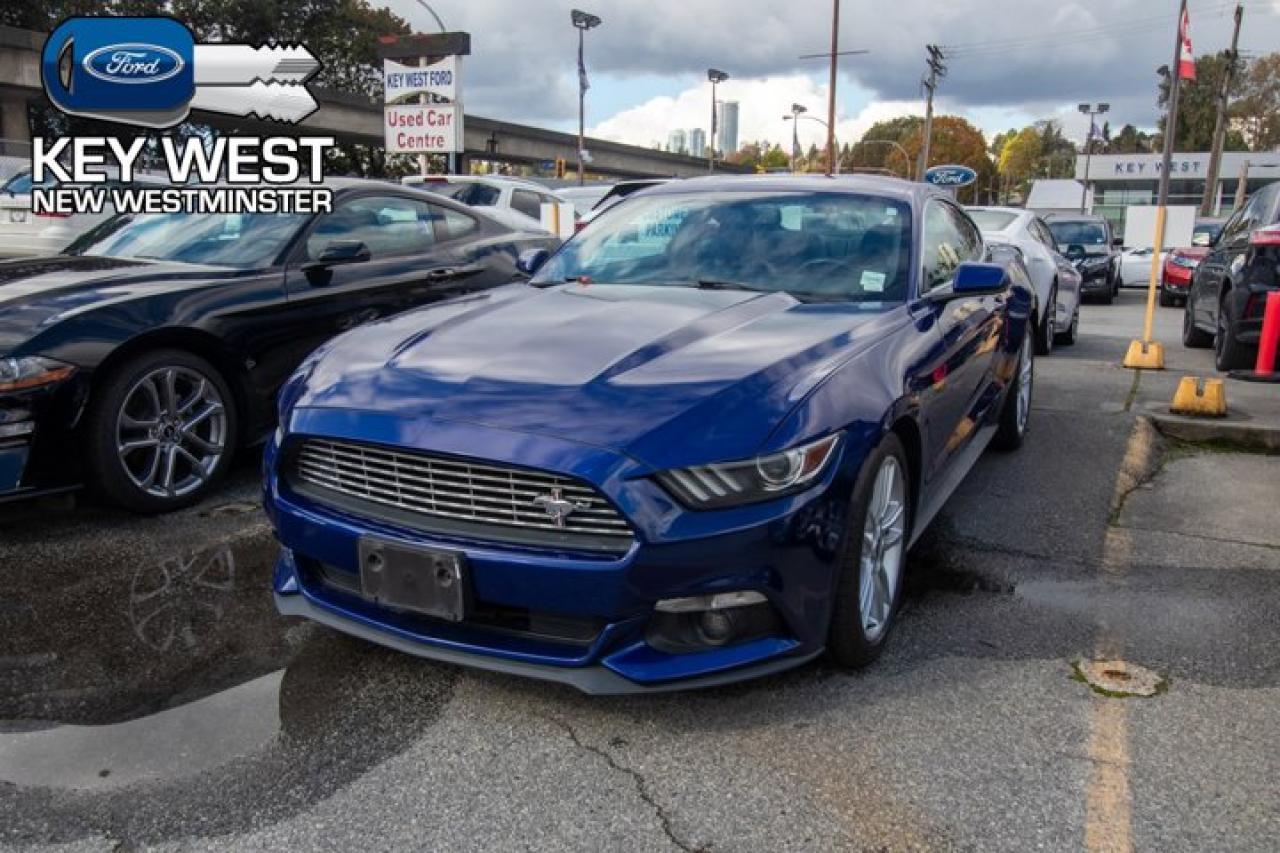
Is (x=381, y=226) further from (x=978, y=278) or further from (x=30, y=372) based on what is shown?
(x=978, y=278)

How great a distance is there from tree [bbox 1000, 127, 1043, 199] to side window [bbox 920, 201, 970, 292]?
408ft

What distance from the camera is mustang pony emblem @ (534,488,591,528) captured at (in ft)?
8.36

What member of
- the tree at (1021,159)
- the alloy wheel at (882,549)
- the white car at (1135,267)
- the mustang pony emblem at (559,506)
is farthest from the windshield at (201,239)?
the tree at (1021,159)

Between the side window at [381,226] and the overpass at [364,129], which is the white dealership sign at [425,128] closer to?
the overpass at [364,129]

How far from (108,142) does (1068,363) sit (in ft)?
26.8

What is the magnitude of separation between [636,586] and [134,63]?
1850cm

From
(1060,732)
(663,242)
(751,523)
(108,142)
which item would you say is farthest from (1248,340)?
(108,142)

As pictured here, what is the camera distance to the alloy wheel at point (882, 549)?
2.99 meters

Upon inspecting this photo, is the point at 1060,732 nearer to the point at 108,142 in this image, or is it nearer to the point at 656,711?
the point at 656,711

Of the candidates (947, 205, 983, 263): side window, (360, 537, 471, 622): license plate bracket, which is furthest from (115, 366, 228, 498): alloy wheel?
(947, 205, 983, 263): side window

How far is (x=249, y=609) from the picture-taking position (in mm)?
3521

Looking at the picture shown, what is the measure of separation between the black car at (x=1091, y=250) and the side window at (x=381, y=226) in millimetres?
12062

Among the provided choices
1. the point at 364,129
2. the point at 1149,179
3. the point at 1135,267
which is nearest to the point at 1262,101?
the point at 1149,179

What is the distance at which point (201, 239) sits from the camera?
17.2ft
